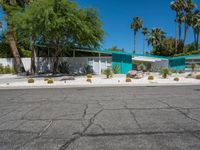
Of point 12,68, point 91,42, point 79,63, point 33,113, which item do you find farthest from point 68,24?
point 33,113

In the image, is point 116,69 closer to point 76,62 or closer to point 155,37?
point 76,62

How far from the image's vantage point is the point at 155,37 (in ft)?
168

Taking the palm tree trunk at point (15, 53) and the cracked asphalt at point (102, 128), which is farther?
the palm tree trunk at point (15, 53)

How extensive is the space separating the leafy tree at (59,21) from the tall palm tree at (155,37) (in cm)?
3143

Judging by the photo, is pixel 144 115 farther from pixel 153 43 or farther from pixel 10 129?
pixel 153 43

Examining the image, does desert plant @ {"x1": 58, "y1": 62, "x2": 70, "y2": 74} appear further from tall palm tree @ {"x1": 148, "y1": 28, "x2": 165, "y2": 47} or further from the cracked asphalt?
tall palm tree @ {"x1": 148, "y1": 28, "x2": 165, "y2": 47}

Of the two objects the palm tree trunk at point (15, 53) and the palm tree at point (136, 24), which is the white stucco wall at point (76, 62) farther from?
the palm tree at point (136, 24)

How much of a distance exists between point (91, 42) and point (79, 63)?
601cm

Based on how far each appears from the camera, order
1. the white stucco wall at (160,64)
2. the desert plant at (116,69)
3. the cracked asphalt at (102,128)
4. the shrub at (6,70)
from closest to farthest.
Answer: the cracked asphalt at (102,128) < the desert plant at (116,69) < the shrub at (6,70) < the white stucco wall at (160,64)

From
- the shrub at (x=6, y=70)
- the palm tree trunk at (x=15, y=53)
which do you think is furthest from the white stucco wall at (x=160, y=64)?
the shrub at (x=6, y=70)

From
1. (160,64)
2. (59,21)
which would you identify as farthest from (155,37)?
(59,21)

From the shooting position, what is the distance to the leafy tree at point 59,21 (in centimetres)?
1930

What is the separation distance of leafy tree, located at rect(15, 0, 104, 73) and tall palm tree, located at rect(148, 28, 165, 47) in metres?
31.4

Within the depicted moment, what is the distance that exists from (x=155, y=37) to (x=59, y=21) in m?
37.8
